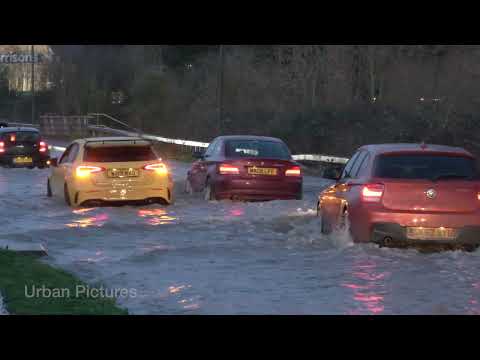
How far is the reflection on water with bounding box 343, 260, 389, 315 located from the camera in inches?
391

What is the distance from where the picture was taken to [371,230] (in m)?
13.3

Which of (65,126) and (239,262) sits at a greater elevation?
(65,126)

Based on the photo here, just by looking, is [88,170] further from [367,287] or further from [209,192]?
[367,287]

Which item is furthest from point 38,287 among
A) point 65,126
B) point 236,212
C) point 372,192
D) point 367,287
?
point 65,126

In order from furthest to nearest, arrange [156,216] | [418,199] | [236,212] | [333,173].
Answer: [236,212] < [156,216] < [333,173] < [418,199]

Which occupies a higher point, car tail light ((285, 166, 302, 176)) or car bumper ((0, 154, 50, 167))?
car tail light ((285, 166, 302, 176))

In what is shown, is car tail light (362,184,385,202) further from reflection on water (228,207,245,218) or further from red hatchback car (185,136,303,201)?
red hatchback car (185,136,303,201)

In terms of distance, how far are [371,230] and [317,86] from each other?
42220 mm

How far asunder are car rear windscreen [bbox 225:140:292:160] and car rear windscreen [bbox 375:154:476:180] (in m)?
7.46

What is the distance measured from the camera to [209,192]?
2130 centimetres

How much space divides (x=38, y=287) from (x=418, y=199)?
504 cm

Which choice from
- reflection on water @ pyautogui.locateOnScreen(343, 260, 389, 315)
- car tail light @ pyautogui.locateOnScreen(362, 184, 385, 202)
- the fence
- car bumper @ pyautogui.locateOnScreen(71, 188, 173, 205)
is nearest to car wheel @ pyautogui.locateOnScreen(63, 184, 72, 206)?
car bumper @ pyautogui.locateOnScreen(71, 188, 173, 205)
